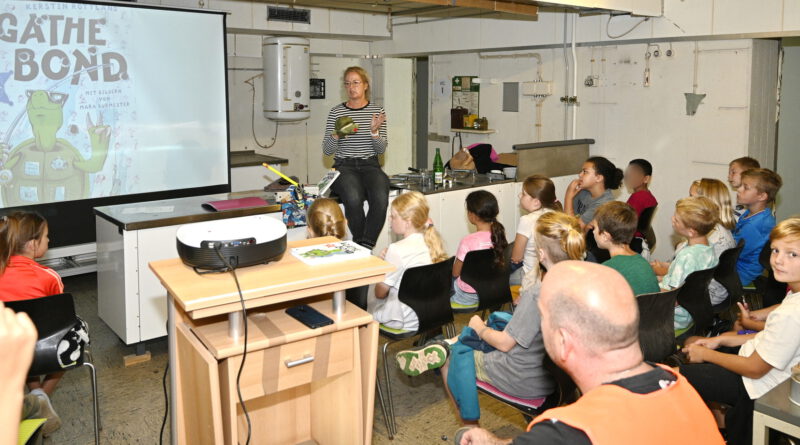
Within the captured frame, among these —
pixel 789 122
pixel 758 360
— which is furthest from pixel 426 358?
pixel 789 122

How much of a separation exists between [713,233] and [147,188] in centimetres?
440

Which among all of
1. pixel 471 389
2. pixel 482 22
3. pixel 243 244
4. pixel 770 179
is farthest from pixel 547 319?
pixel 482 22

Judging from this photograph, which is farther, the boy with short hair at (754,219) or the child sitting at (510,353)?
the boy with short hair at (754,219)

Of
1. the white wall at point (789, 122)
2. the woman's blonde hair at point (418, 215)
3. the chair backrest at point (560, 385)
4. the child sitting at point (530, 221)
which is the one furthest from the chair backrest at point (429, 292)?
the white wall at point (789, 122)

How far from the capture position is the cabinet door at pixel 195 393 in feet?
7.20

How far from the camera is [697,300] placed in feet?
11.2

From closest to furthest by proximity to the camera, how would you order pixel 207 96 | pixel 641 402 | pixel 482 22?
pixel 641 402 < pixel 207 96 < pixel 482 22

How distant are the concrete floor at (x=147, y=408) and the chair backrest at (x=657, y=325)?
31.9 inches

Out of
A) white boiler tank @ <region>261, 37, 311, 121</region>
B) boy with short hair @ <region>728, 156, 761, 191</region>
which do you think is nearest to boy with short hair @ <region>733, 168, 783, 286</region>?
boy with short hair @ <region>728, 156, 761, 191</region>

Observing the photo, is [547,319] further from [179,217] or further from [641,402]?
[179,217]

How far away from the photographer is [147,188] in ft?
19.5

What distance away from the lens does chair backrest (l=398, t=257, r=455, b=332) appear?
3318 mm

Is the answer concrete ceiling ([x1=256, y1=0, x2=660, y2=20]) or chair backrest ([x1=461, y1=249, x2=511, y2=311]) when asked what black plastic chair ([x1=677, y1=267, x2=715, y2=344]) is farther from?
concrete ceiling ([x1=256, y1=0, x2=660, y2=20])

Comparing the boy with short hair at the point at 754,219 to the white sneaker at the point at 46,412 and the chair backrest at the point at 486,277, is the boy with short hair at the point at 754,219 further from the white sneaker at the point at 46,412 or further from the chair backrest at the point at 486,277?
the white sneaker at the point at 46,412
